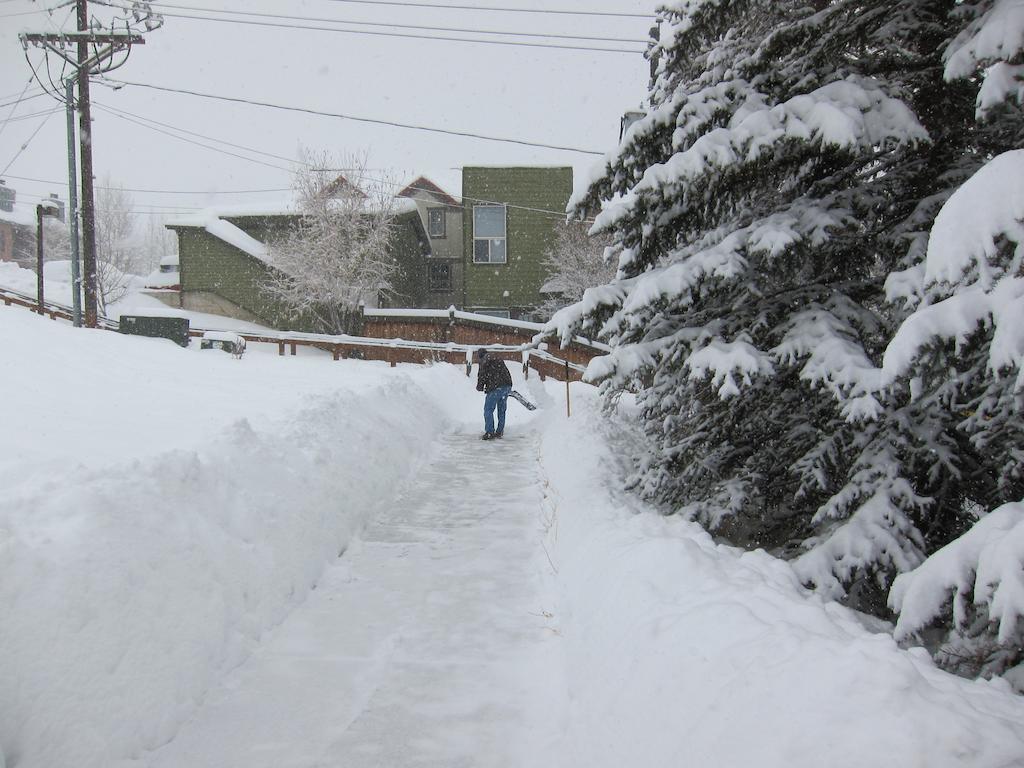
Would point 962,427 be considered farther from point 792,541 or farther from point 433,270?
point 433,270

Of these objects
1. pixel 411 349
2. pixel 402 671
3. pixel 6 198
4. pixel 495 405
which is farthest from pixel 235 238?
pixel 6 198

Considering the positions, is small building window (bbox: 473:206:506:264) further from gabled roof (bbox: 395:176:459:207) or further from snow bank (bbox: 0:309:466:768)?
snow bank (bbox: 0:309:466:768)

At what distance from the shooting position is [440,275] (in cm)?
4134

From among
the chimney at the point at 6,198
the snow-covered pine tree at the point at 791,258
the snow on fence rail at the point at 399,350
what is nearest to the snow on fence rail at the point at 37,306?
the snow on fence rail at the point at 399,350

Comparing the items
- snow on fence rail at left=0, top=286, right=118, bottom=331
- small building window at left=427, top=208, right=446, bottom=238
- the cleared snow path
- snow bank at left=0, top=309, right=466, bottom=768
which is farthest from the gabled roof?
the cleared snow path

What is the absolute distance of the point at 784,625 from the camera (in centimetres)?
319

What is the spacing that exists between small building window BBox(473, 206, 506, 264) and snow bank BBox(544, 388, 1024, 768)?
101 feet

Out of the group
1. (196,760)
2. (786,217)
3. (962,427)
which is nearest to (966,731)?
(962,427)

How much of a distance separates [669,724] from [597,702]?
0.69 meters

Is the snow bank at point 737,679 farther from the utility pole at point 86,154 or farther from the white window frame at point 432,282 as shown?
the white window frame at point 432,282

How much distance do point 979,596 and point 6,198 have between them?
8180 centimetres

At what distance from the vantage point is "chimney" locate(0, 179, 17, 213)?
209 feet

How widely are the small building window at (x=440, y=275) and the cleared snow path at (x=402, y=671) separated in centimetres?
3482

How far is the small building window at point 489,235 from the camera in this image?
34750 millimetres
